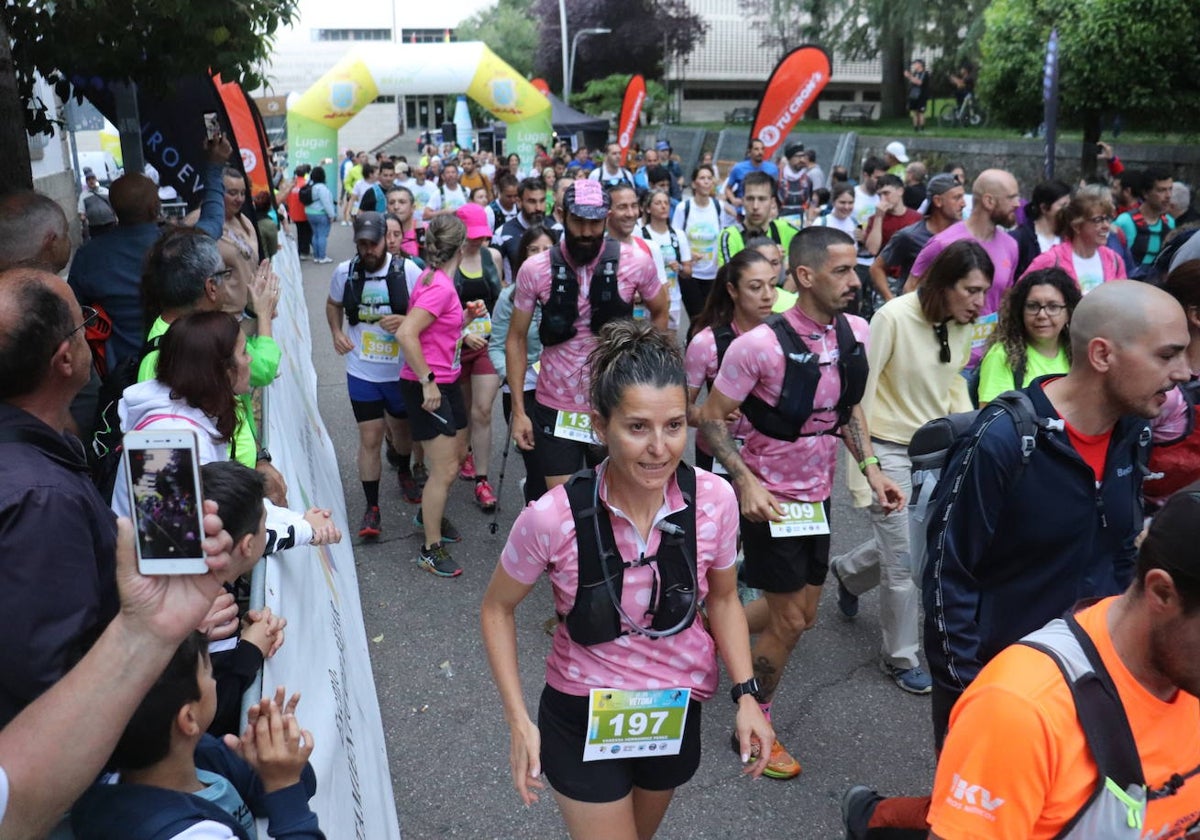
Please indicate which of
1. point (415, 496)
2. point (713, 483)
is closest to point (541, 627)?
point (415, 496)

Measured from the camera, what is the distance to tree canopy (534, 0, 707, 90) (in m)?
50.6

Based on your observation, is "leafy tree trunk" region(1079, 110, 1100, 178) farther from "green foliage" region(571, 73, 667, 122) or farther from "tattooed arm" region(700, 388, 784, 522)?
"green foliage" region(571, 73, 667, 122)

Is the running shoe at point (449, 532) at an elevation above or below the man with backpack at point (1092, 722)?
below

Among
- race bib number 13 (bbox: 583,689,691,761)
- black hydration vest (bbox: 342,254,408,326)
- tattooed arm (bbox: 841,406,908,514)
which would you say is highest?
black hydration vest (bbox: 342,254,408,326)

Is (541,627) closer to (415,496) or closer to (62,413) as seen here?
(415,496)

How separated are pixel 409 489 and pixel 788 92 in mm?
8687

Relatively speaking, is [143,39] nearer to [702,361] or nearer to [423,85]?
[702,361]

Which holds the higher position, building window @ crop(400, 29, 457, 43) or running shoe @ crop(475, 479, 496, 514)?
building window @ crop(400, 29, 457, 43)

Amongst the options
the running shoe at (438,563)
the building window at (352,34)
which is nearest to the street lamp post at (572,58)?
the building window at (352,34)

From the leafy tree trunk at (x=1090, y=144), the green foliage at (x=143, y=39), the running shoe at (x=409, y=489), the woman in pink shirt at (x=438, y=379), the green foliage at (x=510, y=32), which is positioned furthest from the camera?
the green foliage at (x=510, y=32)

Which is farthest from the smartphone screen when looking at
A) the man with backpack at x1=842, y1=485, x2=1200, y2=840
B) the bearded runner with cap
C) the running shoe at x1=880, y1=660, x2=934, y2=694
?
the running shoe at x1=880, y1=660, x2=934, y2=694

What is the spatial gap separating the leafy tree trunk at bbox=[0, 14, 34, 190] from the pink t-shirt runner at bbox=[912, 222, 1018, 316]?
4.57 meters

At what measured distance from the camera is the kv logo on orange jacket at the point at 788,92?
12.9m

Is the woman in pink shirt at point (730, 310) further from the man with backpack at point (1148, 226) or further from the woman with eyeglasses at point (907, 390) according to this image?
the man with backpack at point (1148, 226)
